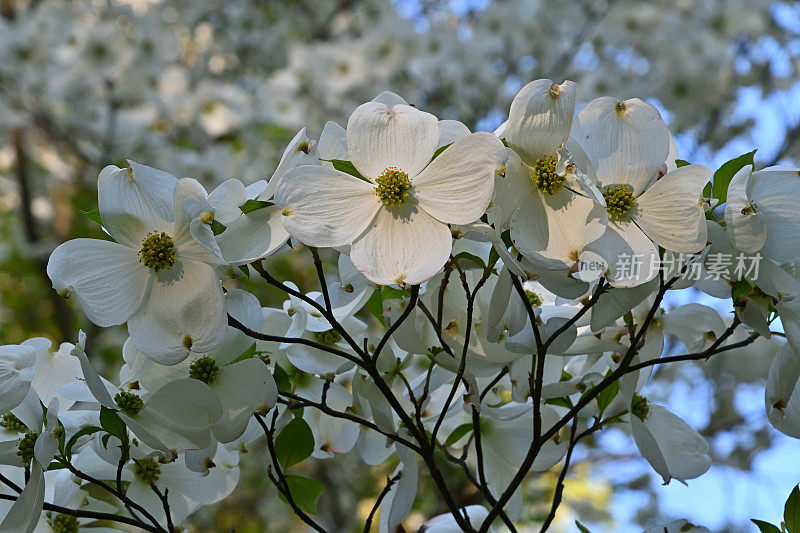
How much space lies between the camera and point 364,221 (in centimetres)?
52

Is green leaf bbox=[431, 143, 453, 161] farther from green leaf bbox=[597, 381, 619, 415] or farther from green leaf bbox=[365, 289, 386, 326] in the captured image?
green leaf bbox=[597, 381, 619, 415]

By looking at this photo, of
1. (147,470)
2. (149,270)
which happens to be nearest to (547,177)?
(149,270)

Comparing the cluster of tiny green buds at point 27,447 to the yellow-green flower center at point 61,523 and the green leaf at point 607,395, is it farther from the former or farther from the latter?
the green leaf at point 607,395

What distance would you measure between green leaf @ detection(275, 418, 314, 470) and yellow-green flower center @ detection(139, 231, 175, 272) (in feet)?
0.52

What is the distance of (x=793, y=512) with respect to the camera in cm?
56

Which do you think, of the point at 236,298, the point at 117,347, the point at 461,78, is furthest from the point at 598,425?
the point at 117,347

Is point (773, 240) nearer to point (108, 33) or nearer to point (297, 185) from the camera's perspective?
point (297, 185)

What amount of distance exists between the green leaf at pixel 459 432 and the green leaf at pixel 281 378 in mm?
144

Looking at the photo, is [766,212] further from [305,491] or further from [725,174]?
[305,491]

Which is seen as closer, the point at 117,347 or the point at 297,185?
the point at 297,185

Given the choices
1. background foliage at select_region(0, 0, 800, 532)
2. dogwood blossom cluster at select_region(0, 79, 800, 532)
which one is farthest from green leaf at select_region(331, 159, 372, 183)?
background foliage at select_region(0, 0, 800, 532)

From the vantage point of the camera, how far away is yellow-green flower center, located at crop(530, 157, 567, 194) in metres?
0.50

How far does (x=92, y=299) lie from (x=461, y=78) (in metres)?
2.55

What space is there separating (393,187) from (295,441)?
0.70ft
